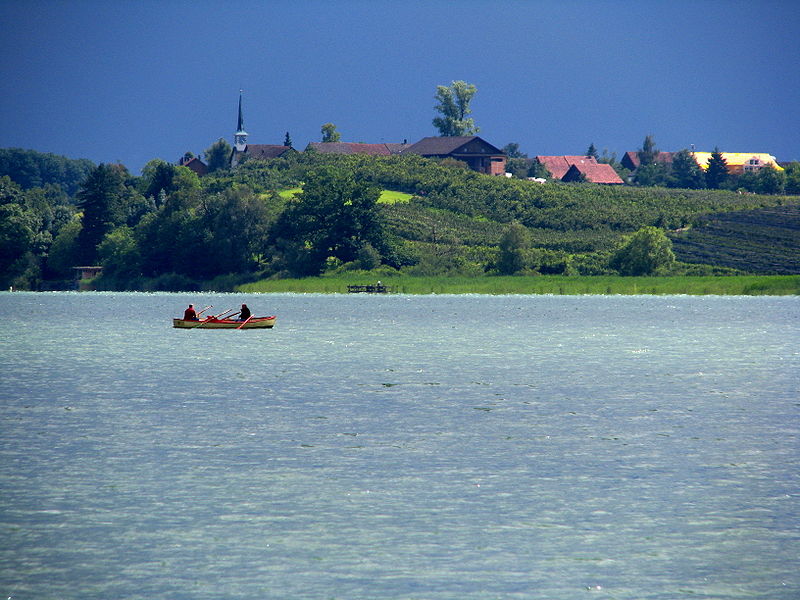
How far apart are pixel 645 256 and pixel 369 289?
3696 centimetres

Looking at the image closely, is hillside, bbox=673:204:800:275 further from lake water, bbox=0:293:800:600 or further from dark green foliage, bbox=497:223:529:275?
lake water, bbox=0:293:800:600

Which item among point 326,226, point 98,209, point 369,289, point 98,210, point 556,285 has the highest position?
point 98,209

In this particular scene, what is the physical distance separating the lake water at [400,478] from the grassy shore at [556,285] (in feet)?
285

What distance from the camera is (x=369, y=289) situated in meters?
152

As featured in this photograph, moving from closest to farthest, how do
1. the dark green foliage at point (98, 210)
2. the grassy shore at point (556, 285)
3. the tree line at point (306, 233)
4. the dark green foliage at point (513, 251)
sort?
the grassy shore at point (556, 285) < the dark green foliage at point (513, 251) < the tree line at point (306, 233) < the dark green foliage at point (98, 210)

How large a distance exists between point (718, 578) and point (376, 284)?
135367mm

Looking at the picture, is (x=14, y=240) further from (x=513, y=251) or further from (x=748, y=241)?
(x=748, y=241)

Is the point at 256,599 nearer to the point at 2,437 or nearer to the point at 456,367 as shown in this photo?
the point at 2,437

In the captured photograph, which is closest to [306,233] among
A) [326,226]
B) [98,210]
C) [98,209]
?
[326,226]

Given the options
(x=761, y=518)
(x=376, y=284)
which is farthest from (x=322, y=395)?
(x=376, y=284)

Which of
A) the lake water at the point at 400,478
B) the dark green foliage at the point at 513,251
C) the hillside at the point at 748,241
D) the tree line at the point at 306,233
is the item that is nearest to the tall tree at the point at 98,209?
the tree line at the point at 306,233

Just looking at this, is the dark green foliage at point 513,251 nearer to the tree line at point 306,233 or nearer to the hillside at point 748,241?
the tree line at point 306,233

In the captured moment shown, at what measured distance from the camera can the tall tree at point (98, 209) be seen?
591 feet

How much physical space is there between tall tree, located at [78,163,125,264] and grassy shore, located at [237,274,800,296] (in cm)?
3615
